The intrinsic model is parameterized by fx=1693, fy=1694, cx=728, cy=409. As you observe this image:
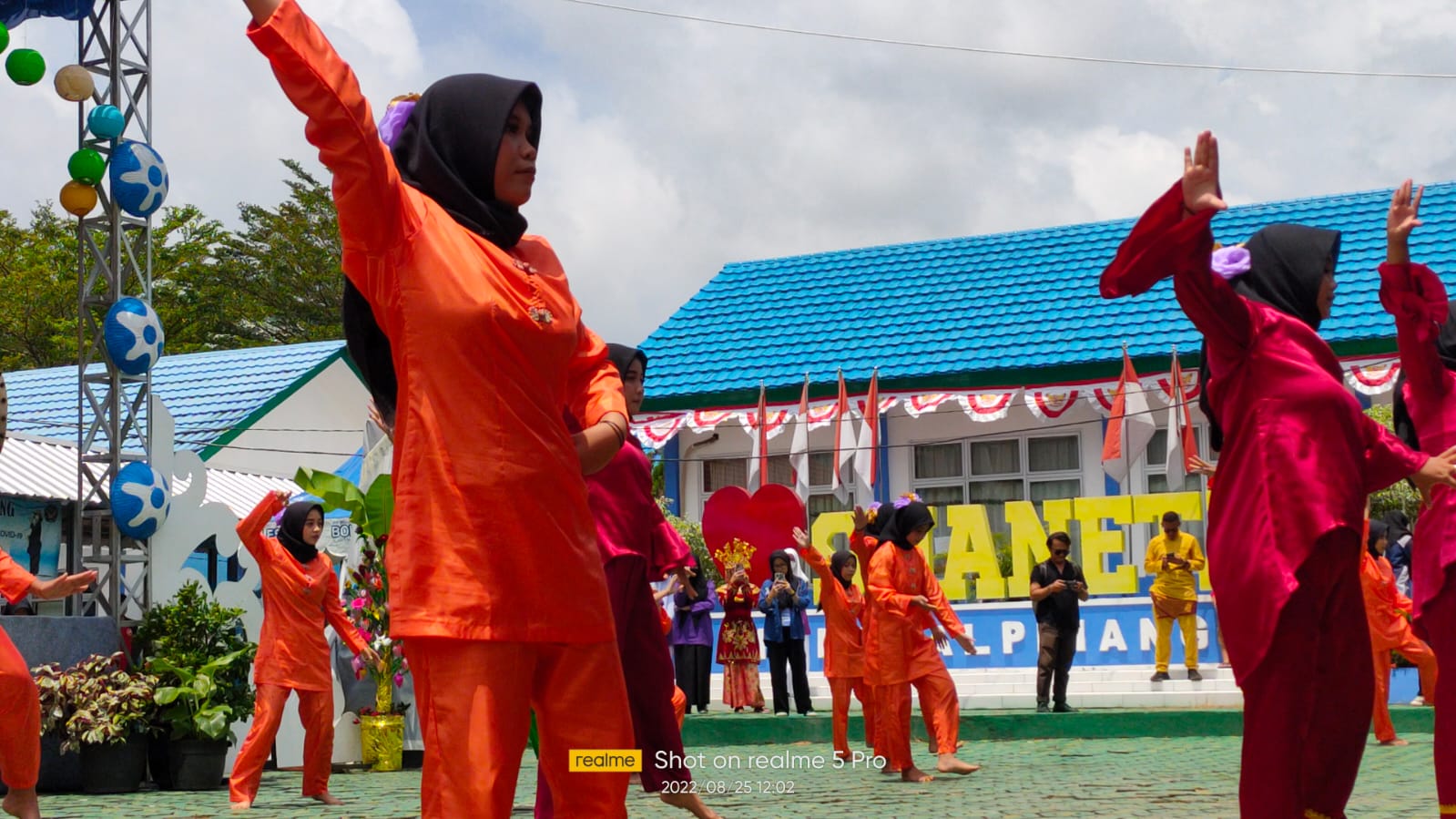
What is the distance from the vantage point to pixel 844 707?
1238 centimetres

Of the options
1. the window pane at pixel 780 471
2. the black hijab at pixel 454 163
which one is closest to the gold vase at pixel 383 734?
the black hijab at pixel 454 163

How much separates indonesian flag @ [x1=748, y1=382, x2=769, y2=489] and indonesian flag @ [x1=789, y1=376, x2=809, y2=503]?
1.32 ft

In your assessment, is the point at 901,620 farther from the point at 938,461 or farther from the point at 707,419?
the point at 707,419

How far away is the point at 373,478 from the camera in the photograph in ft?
43.2

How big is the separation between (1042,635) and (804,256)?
10902 mm

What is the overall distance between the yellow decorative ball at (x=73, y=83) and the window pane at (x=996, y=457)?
1292 centimetres

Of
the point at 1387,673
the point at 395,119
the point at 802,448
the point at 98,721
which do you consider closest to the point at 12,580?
the point at 98,721

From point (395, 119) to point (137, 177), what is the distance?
9.40 m

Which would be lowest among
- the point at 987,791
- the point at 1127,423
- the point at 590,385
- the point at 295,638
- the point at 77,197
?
the point at 987,791

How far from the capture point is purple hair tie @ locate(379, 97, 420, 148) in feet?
11.9

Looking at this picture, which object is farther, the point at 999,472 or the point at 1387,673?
the point at 999,472

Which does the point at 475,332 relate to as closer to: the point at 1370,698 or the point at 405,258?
the point at 405,258

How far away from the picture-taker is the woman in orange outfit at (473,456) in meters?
3.15

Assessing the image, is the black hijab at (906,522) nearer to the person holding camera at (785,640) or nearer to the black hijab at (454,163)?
the person holding camera at (785,640)
